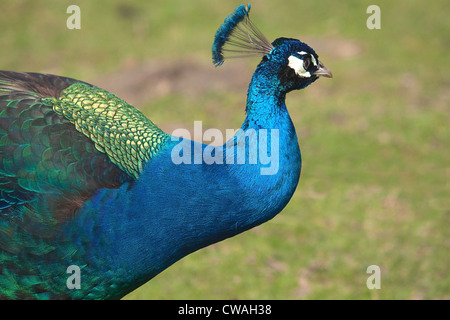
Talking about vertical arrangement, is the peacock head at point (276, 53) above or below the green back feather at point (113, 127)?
above

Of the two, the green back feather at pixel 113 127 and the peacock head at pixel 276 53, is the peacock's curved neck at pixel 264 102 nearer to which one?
the peacock head at pixel 276 53

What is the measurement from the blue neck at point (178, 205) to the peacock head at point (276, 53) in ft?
0.52

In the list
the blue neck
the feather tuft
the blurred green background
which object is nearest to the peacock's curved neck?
the blue neck

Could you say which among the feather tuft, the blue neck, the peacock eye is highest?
the feather tuft

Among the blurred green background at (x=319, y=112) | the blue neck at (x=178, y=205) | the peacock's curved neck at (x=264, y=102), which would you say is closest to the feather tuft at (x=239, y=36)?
the peacock's curved neck at (x=264, y=102)

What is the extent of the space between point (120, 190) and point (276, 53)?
3.34ft

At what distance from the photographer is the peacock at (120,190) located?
9.29 feet

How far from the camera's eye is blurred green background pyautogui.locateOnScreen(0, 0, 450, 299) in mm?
4805

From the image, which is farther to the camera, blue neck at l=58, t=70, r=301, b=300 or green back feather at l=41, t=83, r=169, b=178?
green back feather at l=41, t=83, r=169, b=178

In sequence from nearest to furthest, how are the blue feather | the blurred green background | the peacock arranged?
the peacock < the blue feather < the blurred green background

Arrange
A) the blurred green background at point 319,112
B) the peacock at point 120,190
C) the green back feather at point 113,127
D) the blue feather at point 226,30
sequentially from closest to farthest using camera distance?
the peacock at point 120,190 → the green back feather at point 113,127 → the blue feather at point 226,30 → the blurred green background at point 319,112

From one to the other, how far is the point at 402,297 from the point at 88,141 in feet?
8.93

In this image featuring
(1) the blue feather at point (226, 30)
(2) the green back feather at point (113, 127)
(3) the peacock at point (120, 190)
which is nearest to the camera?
(3) the peacock at point (120, 190)

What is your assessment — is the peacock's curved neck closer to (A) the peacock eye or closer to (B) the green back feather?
(A) the peacock eye
